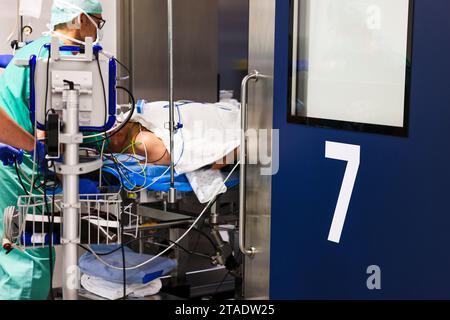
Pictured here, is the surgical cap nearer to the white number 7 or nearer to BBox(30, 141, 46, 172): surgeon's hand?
BBox(30, 141, 46, 172): surgeon's hand

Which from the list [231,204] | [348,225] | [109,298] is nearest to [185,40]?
[231,204]

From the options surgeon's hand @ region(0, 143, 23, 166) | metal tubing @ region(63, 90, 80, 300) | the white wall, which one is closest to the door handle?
metal tubing @ region(63, 90, 80, 300)

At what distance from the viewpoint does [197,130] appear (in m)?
2.95

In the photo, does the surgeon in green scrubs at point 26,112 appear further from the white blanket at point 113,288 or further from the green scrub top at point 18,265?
the white blanket at point 113,288

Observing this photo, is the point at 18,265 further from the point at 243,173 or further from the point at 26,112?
the point at 243,173

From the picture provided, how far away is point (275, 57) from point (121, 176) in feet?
2.66

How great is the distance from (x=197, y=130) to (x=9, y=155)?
Result: 86 centimetres

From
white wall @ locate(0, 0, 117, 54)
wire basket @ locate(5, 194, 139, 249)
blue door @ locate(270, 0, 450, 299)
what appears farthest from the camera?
white wall @ locate(0, 0, 117, 54)

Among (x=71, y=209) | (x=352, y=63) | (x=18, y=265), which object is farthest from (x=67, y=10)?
(x=352, y=63)

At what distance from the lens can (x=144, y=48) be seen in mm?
4105

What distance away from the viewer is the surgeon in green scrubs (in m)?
2.47

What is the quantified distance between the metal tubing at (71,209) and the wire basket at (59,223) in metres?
0.04

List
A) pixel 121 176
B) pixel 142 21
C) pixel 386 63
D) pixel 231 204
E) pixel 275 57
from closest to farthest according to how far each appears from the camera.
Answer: pixel 386 63 < pixel 275 57 < pixel 121 176 < pixel 231 204 < pixel 142 21
